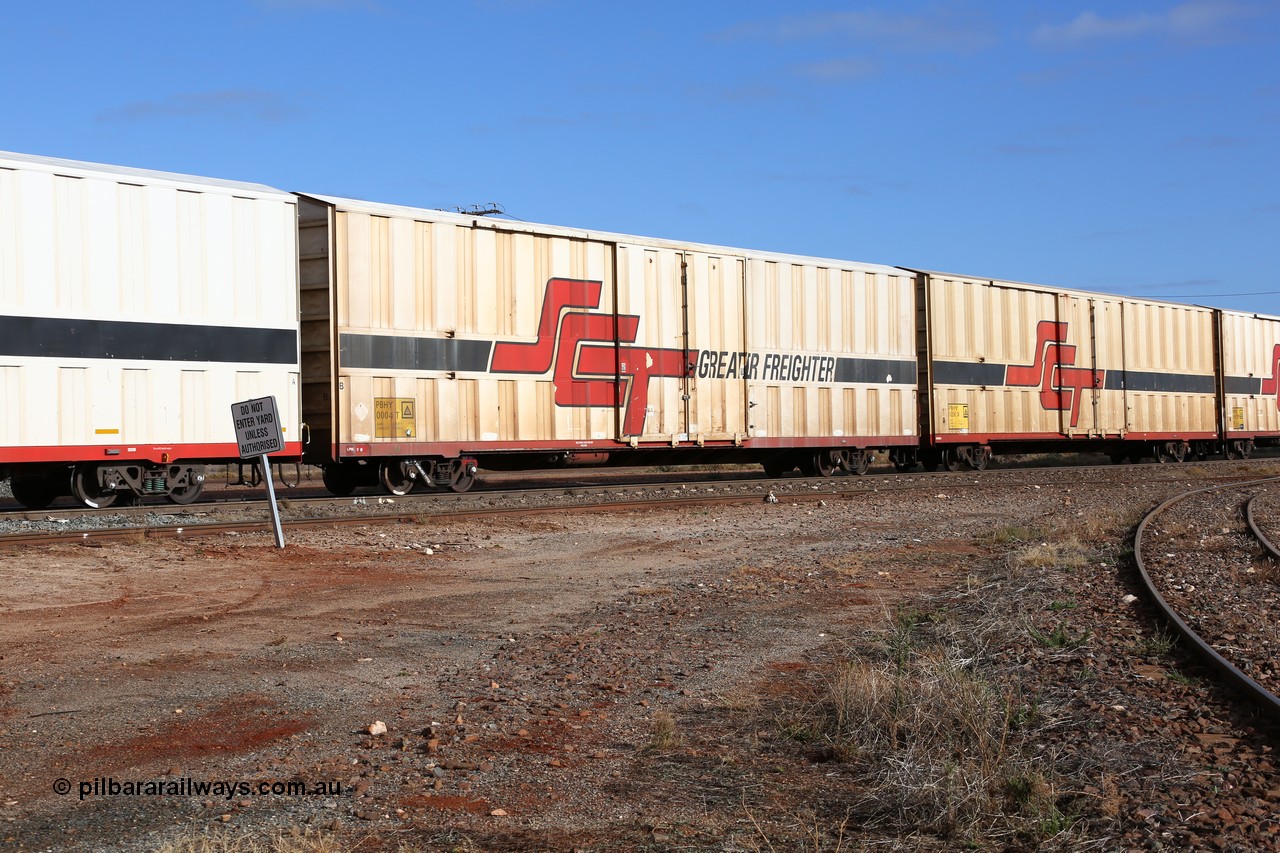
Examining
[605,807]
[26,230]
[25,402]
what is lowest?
[605,807]

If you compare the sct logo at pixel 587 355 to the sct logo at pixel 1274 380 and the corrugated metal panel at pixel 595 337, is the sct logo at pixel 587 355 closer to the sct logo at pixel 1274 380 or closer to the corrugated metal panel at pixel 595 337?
the corrugated metal panel at pixel 595 337

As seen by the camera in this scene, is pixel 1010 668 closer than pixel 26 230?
Yes

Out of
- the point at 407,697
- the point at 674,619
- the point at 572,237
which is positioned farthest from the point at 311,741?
the point at 572,237

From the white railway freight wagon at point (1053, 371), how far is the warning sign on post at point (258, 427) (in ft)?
48.4

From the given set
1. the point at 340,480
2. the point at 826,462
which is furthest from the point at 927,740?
the point at 826,462

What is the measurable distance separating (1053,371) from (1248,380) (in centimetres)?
1018

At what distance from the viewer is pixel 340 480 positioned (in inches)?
702

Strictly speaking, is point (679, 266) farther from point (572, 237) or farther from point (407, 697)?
point (407, 697)

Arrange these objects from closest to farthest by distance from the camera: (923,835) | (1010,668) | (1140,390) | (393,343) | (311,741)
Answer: (923,835), (311,741), (1010,668), (393,343), (1140,390)

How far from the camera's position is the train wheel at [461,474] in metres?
17.5

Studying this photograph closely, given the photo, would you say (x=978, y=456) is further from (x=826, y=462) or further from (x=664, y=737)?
(x=664, y=737)

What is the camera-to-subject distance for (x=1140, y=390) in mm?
28359

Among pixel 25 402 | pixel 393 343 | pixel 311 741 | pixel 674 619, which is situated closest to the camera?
pixel 311 741

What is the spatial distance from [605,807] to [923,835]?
3.88ft
